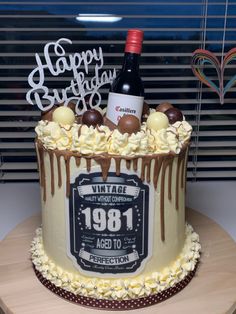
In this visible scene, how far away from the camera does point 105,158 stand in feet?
3.38

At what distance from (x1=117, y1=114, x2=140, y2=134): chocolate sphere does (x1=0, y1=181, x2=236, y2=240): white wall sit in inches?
28.7

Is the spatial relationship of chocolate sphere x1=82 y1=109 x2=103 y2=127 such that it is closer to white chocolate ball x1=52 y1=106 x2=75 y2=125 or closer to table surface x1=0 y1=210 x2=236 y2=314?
white chocolate ball x1=52 y1=106 x2=75 y2=125

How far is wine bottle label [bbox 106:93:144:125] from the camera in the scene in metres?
1.10

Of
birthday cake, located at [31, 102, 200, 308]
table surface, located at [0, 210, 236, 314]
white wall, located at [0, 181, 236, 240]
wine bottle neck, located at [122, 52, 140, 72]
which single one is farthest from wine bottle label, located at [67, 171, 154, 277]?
white wall, located at [0, 181, 236, 240]

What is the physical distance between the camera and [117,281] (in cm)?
114

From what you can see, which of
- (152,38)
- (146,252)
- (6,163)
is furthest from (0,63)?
(146,252)

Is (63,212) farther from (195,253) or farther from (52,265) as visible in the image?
(195,253)

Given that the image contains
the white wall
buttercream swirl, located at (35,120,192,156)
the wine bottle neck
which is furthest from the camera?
the white wall

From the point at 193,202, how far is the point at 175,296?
63cm

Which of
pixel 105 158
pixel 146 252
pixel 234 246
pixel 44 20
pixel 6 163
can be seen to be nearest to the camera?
pixel 105 158

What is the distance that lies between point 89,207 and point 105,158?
13 centimetres

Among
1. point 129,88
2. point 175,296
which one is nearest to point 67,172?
point 129,88

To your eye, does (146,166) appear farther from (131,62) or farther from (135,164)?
(131,62)

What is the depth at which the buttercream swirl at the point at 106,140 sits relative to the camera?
1030 millimetres
